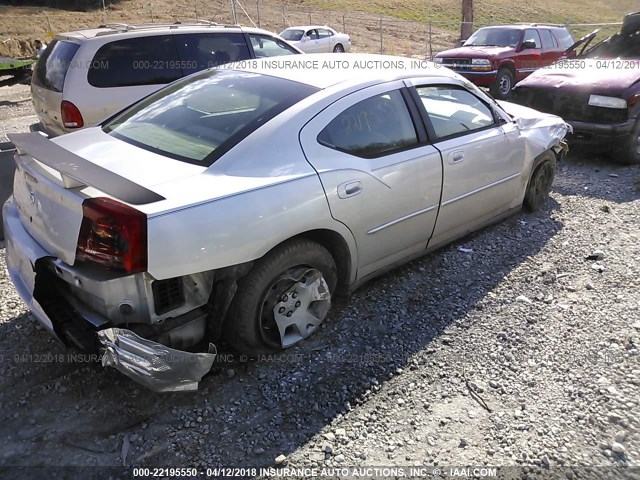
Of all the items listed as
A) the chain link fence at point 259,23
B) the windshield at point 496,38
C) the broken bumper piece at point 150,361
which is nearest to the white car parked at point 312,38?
the chain link fence at point 259,23

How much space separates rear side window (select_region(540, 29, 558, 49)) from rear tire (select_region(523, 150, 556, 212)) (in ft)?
30.1

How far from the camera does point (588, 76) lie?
24.5ft

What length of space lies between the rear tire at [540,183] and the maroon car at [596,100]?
6.92 feet

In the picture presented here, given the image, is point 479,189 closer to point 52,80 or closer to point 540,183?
point 540,183

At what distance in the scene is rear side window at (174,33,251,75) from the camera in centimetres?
683

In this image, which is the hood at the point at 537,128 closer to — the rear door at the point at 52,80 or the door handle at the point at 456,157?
the door handle at the point at 456,157

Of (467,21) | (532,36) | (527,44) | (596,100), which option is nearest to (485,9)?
(467,21)

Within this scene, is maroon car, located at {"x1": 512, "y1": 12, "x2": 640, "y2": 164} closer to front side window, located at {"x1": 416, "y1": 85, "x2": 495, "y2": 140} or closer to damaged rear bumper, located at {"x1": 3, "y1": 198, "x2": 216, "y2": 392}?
front side window, located at {"x1": 416, "y1": 85, "x2": 495, "y2": 140}

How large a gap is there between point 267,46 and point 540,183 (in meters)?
4.47

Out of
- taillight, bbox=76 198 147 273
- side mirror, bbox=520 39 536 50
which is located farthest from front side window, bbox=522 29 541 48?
→ taillight, bbox=76 198 147 273

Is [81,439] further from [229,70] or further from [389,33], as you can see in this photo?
[389,33]

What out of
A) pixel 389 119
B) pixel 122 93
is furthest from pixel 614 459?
pixel 122 93

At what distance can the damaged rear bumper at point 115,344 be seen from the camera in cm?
244

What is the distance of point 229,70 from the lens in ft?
12.5
